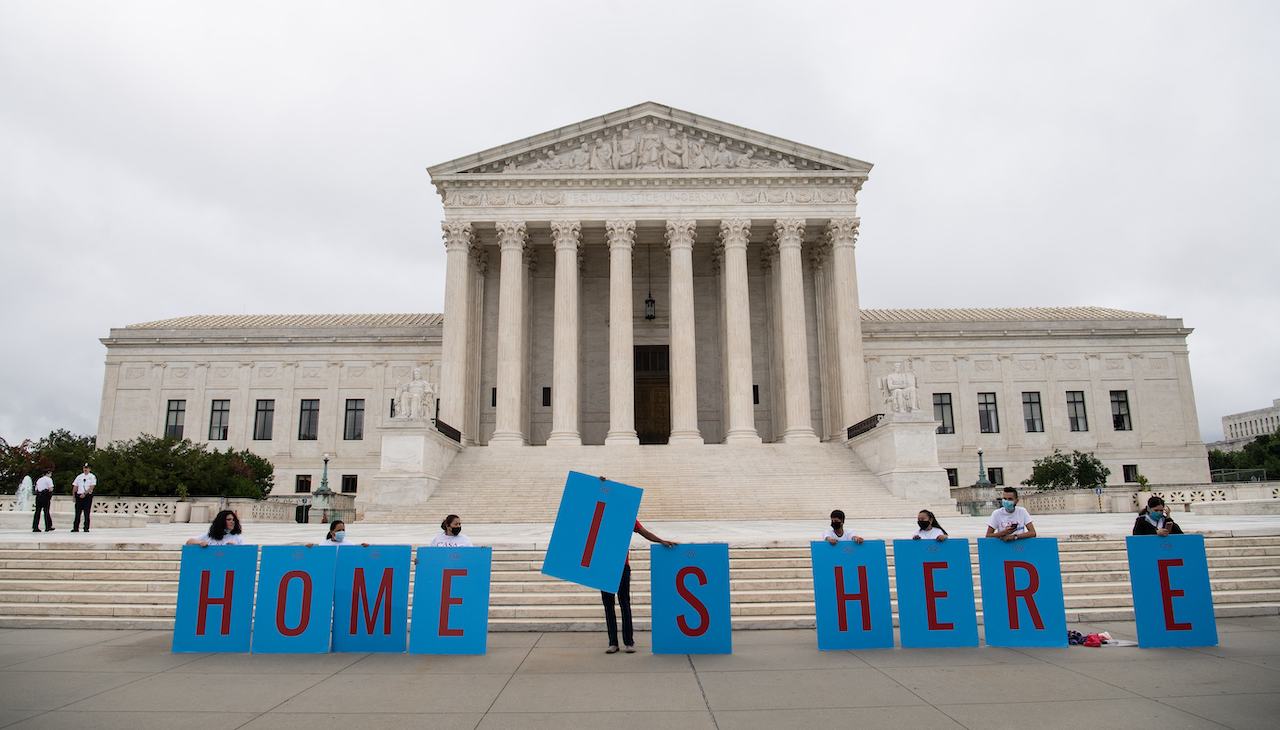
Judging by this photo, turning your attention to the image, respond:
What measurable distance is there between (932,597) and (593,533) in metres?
4.16

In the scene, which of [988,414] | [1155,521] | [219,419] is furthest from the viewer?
[988,414]

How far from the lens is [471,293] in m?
40.2

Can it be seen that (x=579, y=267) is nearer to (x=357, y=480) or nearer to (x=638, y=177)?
(x=638, y=177)

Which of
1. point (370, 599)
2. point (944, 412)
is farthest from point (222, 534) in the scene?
point (944, 412)

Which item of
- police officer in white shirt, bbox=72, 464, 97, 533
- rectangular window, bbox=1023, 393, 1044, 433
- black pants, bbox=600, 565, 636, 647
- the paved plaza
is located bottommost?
the paved plaza

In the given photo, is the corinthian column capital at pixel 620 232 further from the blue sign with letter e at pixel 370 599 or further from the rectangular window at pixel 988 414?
the blue sign with letter e at pixel 370 599

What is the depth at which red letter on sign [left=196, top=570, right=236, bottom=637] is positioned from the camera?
31.6 ft

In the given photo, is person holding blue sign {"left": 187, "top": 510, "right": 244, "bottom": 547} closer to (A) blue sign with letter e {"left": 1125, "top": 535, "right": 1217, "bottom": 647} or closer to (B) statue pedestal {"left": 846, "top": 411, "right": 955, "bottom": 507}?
(A) blue sign with letter e {"left": 1125, "top": 535, "right": 1217, "bottom": 647}

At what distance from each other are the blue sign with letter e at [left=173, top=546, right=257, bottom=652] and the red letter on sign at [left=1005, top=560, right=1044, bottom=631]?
9.12 m

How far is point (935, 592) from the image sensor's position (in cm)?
964

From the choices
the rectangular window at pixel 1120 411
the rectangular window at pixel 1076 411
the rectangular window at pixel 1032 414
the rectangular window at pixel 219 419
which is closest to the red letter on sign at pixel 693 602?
the rectangular window at pixel 1032 414

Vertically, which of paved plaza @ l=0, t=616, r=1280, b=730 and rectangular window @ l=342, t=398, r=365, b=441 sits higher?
rectangular window @ l=342, t=398, r=365, b=441

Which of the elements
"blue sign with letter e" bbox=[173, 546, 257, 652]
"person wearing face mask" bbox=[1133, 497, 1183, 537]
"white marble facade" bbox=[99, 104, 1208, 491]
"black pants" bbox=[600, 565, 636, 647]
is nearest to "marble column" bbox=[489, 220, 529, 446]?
"white marble facade" bbox=[99, 104, 1208, 491]

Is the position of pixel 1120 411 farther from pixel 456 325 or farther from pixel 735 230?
pixel 456 325
